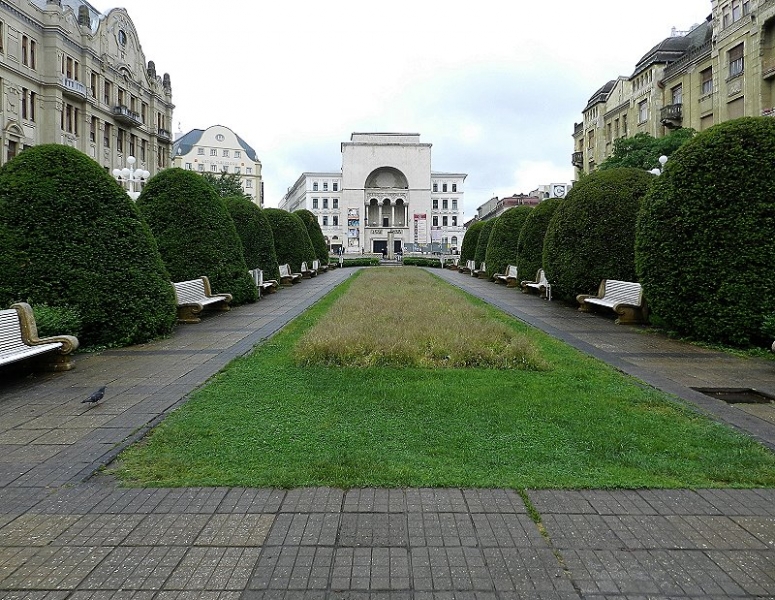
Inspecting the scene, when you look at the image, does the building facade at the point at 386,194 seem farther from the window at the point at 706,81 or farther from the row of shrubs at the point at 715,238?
the row of shrubs at the point at 715,238

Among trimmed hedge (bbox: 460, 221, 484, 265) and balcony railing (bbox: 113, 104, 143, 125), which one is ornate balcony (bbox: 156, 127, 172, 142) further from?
trimmed hedge (bbox: 460, 221, 484, 265)

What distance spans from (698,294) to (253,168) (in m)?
106

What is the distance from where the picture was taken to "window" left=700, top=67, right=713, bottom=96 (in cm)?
3781

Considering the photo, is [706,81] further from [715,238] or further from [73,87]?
[73,87]

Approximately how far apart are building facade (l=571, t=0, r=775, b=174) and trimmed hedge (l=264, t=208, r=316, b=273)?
2537cm

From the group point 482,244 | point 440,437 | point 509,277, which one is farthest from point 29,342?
point 482,244

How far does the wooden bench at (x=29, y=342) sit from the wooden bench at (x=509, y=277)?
57.7 feet

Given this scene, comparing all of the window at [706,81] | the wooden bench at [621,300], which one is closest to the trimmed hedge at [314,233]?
the wooden bench at [621,300]

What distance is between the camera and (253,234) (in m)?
20.2

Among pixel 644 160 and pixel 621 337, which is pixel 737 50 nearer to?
pixel 644 160

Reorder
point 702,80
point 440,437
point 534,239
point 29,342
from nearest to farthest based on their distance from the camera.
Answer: point 440,437 < point 29,342 < point 534,239 < point 702,80

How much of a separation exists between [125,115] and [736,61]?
4475 centimetres

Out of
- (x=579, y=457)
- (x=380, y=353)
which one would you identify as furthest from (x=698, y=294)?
(x=579, y=457)

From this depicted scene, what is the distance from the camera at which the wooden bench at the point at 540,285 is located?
642 inches
